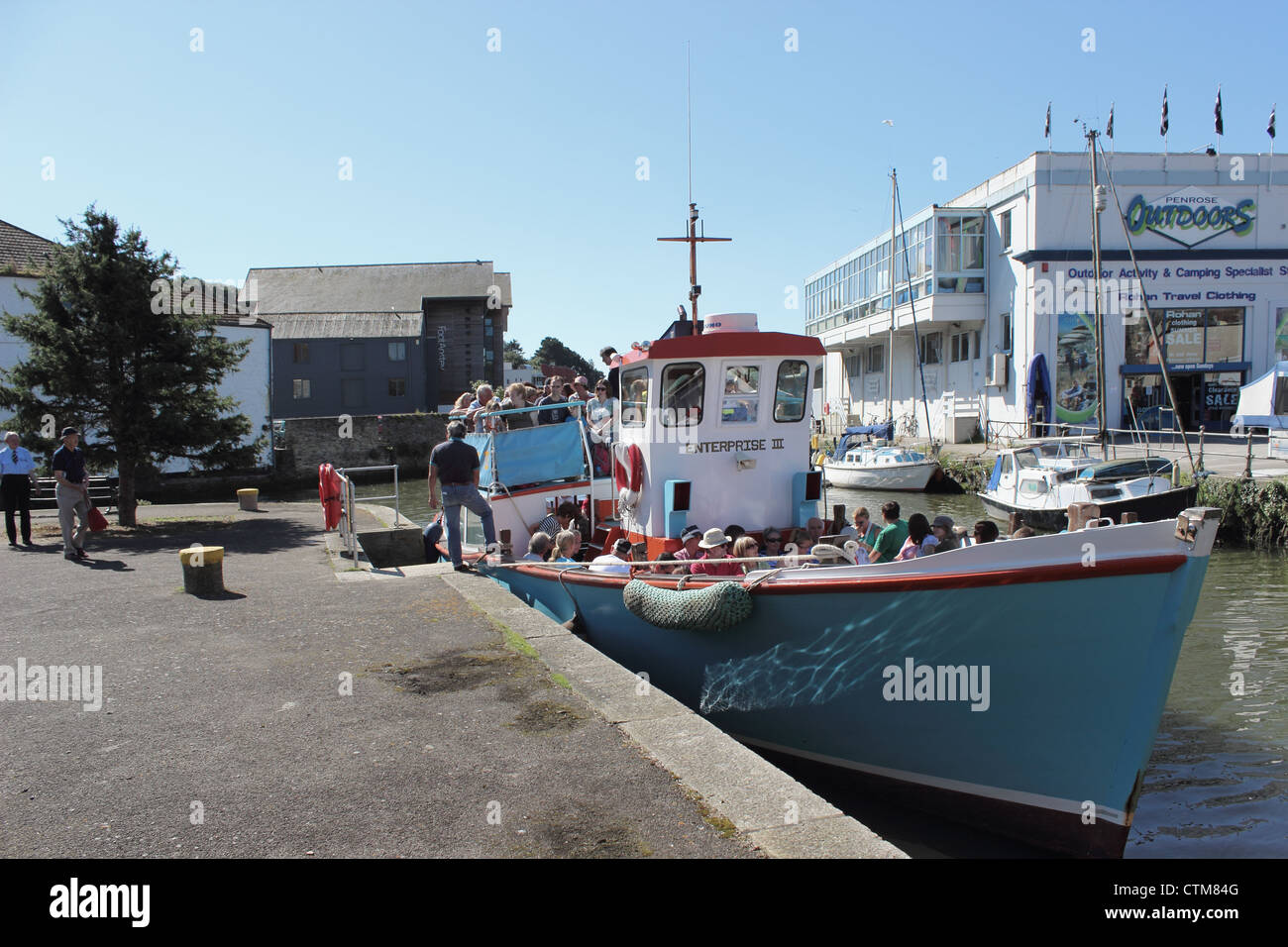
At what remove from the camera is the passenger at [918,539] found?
22.0 ft

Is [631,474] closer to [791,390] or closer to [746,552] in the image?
[791,390]

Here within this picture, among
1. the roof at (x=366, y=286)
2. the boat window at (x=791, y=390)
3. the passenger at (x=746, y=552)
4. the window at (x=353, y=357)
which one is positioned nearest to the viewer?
the passenger at (x=746, y=552)

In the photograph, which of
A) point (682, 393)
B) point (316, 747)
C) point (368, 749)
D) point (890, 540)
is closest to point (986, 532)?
point (890, 540)

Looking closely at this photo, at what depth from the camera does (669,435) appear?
8453mm

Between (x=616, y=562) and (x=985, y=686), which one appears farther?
(x=616, y=562)

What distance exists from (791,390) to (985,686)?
152 inches

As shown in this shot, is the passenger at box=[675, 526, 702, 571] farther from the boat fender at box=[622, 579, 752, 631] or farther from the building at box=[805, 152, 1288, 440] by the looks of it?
the building at box=[805, 152, 1288, 440]

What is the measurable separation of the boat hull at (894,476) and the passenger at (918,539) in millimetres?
20619

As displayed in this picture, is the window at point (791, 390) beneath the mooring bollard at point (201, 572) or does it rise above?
above

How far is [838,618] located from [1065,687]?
1444 mm

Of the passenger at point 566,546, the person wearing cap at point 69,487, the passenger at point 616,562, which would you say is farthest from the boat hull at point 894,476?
the person wearing cap at point 69,487

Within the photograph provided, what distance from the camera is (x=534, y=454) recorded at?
11.1 meters

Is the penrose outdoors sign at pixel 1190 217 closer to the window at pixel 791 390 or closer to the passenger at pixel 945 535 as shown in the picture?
the window at pixel 791 390
